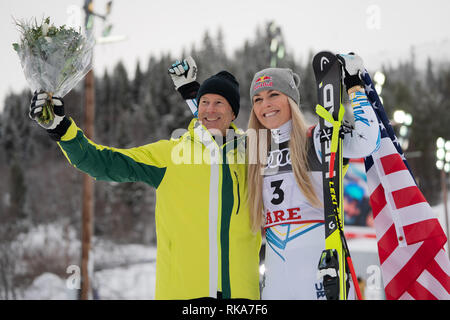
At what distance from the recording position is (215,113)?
3330 mm

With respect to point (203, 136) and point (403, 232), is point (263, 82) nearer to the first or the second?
point (203, 136)

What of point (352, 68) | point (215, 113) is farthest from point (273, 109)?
point (352, 68)

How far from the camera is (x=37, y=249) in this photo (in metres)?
18.3

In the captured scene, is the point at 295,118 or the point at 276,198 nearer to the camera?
the point at 276,198

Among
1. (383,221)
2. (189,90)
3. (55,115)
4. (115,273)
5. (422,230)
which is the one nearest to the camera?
(55,115)

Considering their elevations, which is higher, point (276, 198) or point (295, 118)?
point (295, 118)

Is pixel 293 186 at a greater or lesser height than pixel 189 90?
lesser

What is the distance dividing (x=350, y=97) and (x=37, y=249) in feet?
60.9

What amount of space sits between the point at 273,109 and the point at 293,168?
1.80 ft

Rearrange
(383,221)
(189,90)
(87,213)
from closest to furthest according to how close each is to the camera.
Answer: (383,221), (189,90), (87,213)

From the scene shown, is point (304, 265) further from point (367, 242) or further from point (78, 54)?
point (367, 242)

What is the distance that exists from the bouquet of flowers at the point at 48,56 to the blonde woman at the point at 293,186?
1.40 m

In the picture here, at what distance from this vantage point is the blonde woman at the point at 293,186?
2.68m

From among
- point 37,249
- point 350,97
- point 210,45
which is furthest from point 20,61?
point 210,45
